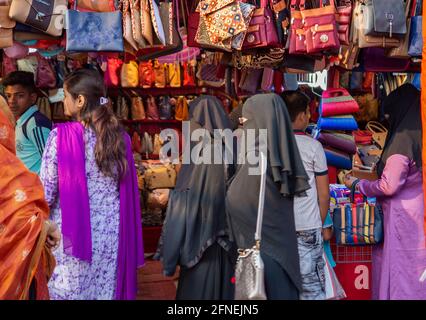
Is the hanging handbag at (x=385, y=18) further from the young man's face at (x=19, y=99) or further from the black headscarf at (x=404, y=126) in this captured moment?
the young man's face at (x=19, y=99)

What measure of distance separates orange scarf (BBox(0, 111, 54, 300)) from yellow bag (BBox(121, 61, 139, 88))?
5.31 metres

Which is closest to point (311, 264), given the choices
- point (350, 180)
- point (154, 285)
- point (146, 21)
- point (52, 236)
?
point (350, 180)

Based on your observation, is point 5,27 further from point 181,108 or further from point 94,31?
point 181,108

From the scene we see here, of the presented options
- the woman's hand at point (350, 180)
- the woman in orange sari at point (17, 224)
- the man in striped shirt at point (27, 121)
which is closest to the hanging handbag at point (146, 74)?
the man in striped shirt at point (27, 121)

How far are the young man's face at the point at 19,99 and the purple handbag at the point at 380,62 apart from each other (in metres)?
2.58

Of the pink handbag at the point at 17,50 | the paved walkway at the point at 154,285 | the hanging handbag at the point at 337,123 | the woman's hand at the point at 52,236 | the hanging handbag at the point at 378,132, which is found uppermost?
the pink handbag at the point at 17,50

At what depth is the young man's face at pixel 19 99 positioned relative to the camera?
176 inches

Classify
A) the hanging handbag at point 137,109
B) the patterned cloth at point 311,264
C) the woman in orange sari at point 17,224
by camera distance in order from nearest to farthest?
the woman in orange sari at point 17,224 < the patterned cloth at point 311,264 < the hanging handbag at point 137,109

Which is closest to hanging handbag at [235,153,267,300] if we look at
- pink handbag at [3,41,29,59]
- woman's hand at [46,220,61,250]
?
woman's hand at [46,220,61,250]

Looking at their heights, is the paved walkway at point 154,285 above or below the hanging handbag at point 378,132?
below

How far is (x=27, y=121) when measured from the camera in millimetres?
4352

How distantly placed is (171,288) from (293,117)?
2.61 m

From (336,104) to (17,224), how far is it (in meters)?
→ 2.82

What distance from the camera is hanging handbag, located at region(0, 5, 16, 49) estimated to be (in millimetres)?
3629
